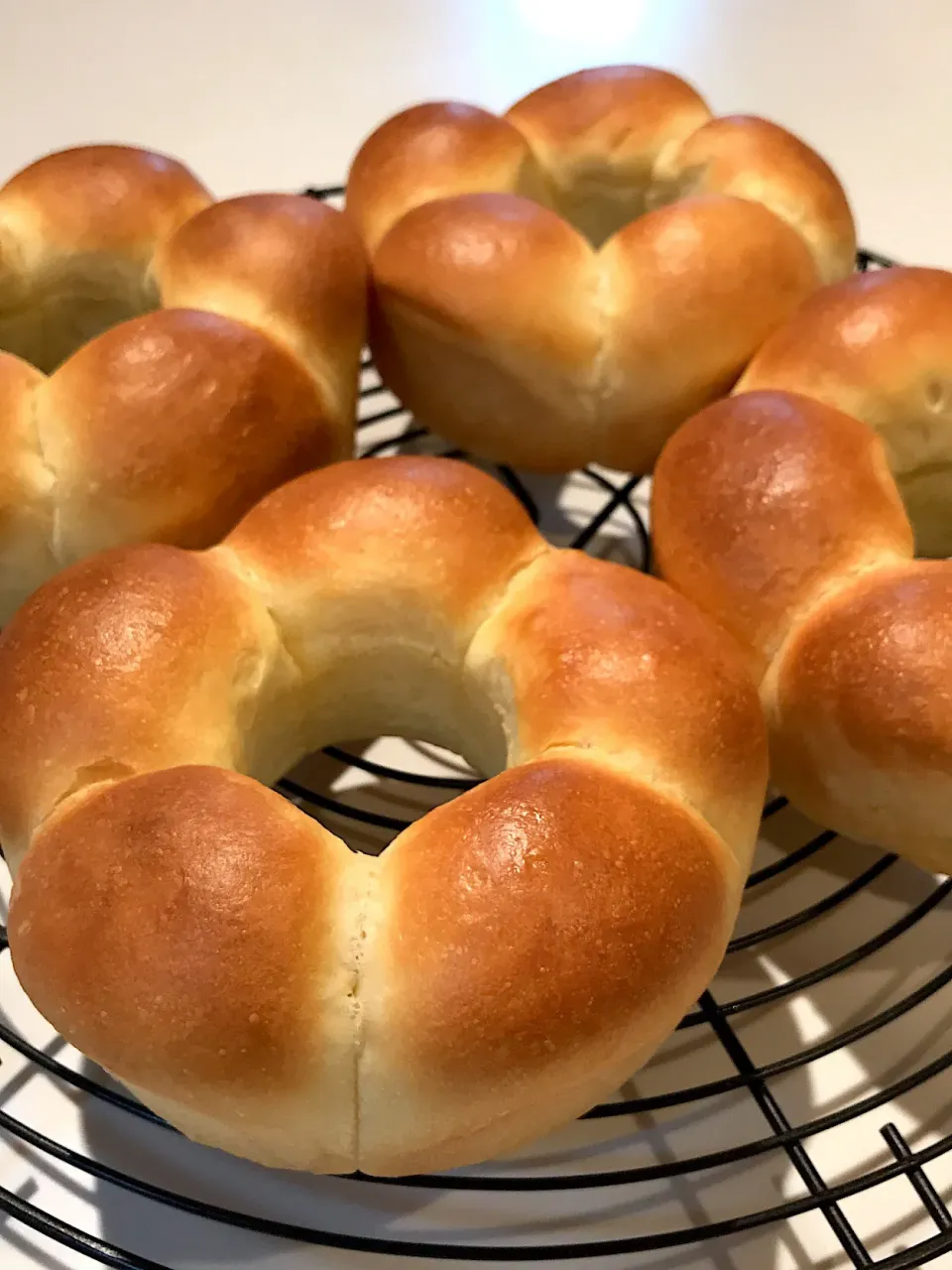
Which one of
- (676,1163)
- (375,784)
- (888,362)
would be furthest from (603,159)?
(676,1163)

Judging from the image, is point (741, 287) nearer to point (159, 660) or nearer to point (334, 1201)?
point (159, 660)

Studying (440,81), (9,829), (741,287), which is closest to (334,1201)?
(9,829)

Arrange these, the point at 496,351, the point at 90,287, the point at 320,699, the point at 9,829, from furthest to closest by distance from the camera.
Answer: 1. the point at 90,287
2. the point at 496,351
3. the point at 320,699
4. the point at 9,829

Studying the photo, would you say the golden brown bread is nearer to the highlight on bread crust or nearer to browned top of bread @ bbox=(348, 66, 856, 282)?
the highlight on bread crust

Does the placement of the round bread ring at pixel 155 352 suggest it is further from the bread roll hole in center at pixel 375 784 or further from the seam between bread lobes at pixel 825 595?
the seam between bread lobes at pixel 825 595

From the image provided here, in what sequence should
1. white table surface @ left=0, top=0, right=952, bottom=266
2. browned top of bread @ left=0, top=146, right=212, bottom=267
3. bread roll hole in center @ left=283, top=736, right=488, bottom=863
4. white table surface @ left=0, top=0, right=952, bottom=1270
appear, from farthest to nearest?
white table surface @ left=0, top=0, right=952, bottom=266
browned top of bread @ left=0, top=146, right=212, bottom=267
bread roll hole in center @ left=283, top=736, right=488, bottom=863
white table surface @ left=0, top=0, right=952, bottom=1270

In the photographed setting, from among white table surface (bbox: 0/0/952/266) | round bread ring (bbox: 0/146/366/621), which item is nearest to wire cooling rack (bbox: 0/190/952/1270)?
round bread ring (bbox: 0/146/366/621)

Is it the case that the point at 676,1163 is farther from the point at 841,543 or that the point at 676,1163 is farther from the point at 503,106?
the point at 503,106
